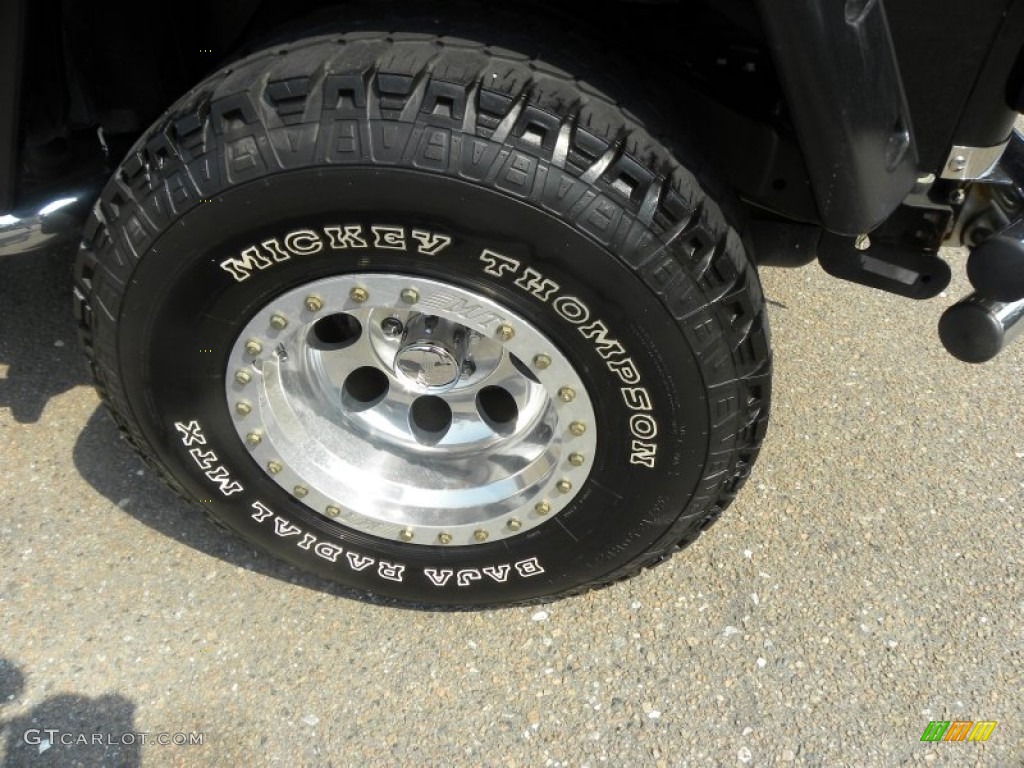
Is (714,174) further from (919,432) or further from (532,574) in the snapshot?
(919,432)

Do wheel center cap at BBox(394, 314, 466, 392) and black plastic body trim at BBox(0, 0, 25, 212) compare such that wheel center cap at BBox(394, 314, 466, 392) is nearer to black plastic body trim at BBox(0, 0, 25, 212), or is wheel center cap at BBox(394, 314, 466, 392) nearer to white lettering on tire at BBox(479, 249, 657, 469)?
white lettering on tire at BBox(479, 249, 657, 469)

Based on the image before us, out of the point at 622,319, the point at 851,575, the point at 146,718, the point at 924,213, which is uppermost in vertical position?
the point at 924,213

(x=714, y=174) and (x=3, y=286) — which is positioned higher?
(x=714, y=174)

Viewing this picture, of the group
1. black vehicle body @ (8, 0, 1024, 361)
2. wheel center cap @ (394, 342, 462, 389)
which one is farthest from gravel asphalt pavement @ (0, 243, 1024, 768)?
black vehicle body @ (8, 0, 1024, 361)

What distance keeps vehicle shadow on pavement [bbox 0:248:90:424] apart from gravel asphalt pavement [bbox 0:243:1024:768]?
0.01 meters

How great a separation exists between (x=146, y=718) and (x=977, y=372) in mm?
2818

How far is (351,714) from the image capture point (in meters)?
2.07

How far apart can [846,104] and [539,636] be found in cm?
146

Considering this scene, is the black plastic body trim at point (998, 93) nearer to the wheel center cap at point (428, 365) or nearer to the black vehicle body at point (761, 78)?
the black vehicle body at point (761, 78)

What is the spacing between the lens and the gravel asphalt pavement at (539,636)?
203 centimetres

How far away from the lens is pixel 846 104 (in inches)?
55.6

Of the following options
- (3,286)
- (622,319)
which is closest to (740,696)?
(622,319)

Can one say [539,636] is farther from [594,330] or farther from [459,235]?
[459,235]

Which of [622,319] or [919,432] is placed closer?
[622,319]
